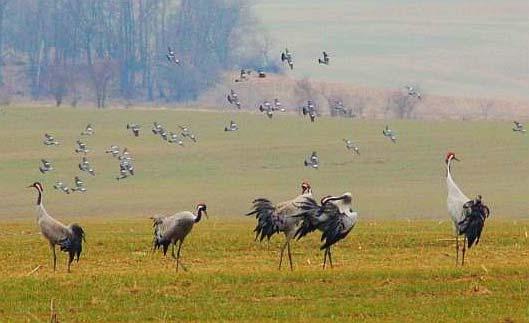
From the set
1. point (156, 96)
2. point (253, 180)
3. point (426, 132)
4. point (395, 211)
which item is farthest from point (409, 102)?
point (395, 211)

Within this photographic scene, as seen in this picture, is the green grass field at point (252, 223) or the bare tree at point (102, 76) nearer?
the green grass field at point (252, 223)

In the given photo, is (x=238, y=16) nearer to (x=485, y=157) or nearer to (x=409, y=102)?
(x=409, y=102)

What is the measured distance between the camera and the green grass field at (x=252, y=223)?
18.4 metres

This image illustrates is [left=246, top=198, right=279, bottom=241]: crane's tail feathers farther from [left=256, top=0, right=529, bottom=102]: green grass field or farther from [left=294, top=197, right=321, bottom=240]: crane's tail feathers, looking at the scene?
[left=256, top=0, right=529, bottom=102]: green grass field

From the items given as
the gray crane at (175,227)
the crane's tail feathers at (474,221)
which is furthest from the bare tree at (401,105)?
the crane's tail feathers at (474,221)

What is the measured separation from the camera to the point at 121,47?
12606 centimetres

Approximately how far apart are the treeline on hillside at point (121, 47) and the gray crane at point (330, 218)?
9094 centimetres

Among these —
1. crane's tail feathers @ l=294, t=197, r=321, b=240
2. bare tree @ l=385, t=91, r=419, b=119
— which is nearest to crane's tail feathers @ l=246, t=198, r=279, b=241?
crane's tail feathers @ l=294, t=197, r=321, b=240

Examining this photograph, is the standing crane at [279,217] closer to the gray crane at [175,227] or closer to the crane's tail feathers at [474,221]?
the gray crane at [175,227]

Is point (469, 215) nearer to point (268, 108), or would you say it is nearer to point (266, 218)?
point (266, 218)

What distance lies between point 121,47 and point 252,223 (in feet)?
293

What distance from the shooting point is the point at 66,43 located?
127688 mm

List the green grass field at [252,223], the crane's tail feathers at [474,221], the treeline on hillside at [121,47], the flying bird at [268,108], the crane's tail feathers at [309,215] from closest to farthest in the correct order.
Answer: the green grass field at [252,223], the crane's tail feathers at [474,221], the crane's tail feathers at [309,215], the flying bird at [268,108], the treeline on hillside at [121,47]

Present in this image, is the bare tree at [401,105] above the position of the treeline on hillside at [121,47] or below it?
below
